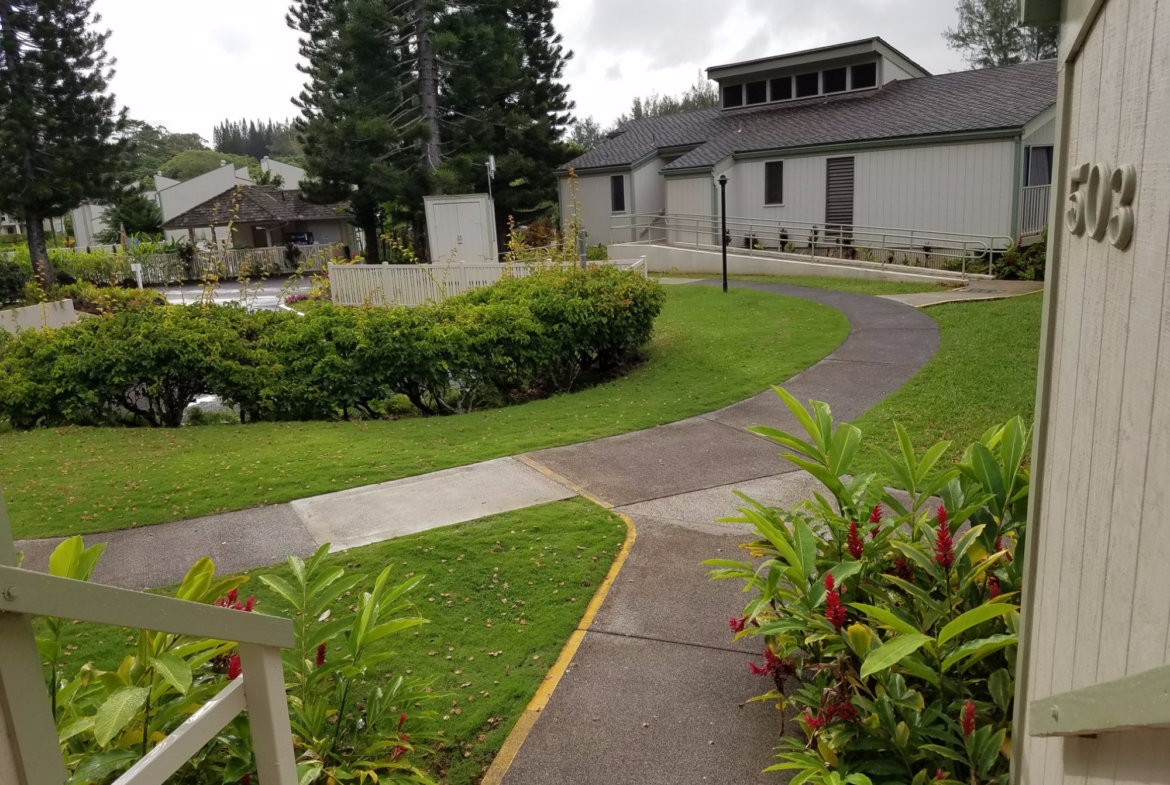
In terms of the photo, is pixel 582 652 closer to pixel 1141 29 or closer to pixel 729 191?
pixel 1141 29

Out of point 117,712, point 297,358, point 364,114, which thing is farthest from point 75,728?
point 364,114

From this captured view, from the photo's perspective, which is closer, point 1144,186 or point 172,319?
point 1144,186

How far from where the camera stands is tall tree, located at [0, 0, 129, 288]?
89.9 ft

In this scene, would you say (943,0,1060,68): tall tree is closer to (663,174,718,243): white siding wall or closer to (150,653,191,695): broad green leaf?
(663,174,718,243): white siding wall

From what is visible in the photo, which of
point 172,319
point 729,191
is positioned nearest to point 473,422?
point 172,319

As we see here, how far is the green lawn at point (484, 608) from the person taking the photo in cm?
365

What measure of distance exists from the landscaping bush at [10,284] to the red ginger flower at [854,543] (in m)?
26.2

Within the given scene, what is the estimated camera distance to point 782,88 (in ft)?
93.1

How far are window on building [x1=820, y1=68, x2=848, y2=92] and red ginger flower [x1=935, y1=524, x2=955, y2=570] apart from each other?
26.7m

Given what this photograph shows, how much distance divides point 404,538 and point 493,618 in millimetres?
1254

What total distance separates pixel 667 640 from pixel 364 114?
2646 cm

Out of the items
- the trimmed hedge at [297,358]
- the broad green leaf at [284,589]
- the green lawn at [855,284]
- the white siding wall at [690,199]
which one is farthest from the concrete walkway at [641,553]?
the white siding wall at [690,199]

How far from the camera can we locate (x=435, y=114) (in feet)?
91.6

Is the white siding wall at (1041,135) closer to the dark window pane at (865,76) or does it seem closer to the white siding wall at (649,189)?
the dark window pane at (865,76)
